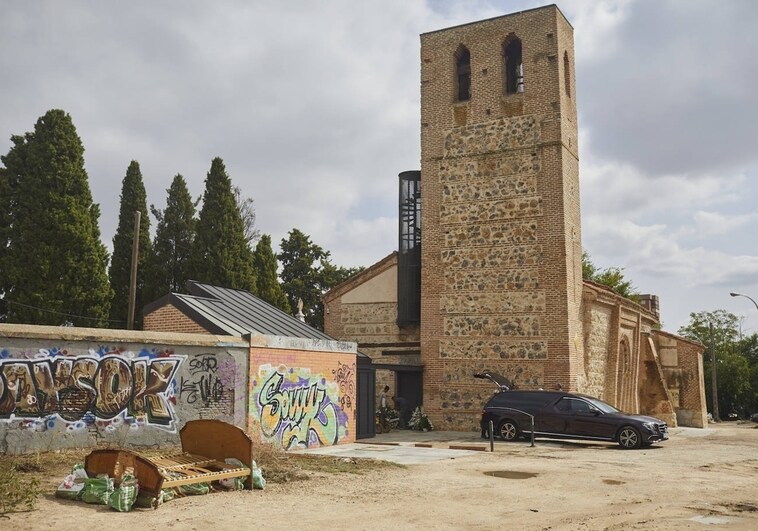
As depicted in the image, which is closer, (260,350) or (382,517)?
(382,517)

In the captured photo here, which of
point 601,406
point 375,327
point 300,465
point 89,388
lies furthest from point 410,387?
point 89,388

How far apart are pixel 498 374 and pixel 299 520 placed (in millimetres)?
15947

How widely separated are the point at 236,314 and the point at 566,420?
30.4 ft

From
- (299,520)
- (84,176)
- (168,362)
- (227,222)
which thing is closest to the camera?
(299,520)

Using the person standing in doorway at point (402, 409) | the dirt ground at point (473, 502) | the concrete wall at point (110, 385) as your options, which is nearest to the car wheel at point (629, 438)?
the dirt ground at point (473, 502)

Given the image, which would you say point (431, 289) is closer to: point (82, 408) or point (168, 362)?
point (168, 362)

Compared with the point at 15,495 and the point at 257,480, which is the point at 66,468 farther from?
the point at 257,480

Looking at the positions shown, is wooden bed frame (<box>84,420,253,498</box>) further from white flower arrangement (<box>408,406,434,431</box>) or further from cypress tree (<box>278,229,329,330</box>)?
cypress tree (<box>278,229,329,330</box>)

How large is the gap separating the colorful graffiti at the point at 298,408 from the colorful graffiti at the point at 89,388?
250cm

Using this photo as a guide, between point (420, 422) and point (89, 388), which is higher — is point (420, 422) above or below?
below

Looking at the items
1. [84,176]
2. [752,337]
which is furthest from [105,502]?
[752,337]

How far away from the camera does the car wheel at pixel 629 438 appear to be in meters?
17.9

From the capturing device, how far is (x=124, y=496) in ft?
28.0

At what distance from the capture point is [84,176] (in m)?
30.1
